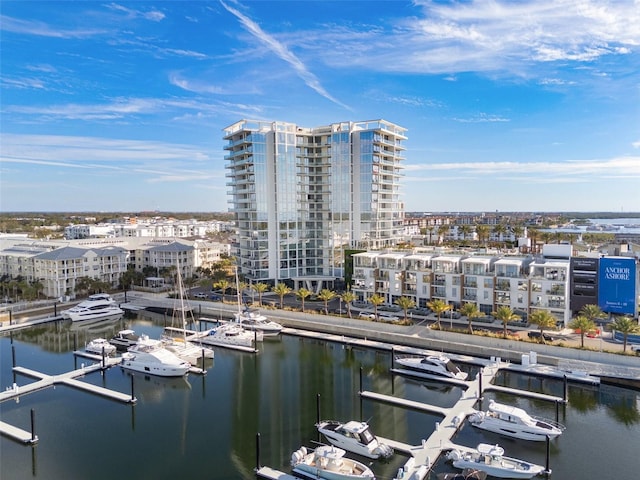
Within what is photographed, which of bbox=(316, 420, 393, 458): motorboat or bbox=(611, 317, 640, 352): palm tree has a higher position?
bbox=(611, 317, 640, 352): palm tree

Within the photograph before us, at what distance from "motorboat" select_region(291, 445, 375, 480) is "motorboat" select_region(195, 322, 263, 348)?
20415 millimetres

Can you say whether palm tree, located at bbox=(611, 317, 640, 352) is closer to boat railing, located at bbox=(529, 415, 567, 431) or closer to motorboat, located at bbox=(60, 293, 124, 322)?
boat railing, located at bbox=(529, 415, 567, 431)

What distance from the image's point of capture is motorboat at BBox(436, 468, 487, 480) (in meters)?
20.2

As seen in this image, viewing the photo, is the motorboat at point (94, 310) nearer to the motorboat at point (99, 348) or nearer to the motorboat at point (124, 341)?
the motorboat at point (124, 341)

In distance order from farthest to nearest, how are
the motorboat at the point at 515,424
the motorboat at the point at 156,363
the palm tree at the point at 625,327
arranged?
the motorboat at the point at 156,363
the palm tree at the point at 625,327
the motorboat at the point at 515,424

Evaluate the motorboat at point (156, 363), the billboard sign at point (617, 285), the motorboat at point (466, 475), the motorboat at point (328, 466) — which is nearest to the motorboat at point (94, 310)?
the motorboat at point (156, 363)

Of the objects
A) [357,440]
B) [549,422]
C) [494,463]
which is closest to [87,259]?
[357,440]

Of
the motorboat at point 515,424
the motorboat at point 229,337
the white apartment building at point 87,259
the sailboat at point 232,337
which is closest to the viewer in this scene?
the motorboat at point 515,424

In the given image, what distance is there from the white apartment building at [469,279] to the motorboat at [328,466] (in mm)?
28926

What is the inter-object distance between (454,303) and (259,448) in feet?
101

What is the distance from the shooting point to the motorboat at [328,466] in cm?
2097

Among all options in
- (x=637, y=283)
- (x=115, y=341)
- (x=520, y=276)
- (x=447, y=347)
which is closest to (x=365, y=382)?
(x=447, y=347)

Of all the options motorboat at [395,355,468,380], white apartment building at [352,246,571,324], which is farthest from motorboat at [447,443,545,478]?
white apartment building at [352,246,571,324]

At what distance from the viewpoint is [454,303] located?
48438 mm
